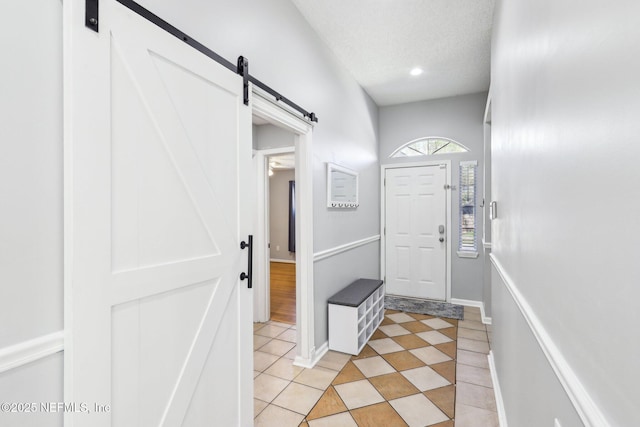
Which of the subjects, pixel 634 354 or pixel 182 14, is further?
pixel 182 14

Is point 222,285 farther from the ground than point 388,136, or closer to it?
closer to it

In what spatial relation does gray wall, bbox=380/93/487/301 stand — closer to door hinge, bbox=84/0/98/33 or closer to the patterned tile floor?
the patterned tile floor

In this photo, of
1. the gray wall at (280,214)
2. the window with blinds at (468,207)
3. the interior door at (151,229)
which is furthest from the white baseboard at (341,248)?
the gray wall at (280,214)

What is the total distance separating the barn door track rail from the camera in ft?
3.45

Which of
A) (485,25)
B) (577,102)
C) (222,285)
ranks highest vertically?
(485,25)

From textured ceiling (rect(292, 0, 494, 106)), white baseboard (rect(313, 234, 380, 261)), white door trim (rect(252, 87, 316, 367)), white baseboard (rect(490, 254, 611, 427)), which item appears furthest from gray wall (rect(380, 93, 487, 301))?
white baseboard (rect(490, 254, 611, 427))

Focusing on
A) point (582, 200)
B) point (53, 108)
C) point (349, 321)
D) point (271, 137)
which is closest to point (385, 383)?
point (349, 321)

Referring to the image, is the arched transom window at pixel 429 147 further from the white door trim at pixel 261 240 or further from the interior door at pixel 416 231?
the white door trim at pixel 261 240

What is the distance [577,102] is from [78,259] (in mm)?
1471

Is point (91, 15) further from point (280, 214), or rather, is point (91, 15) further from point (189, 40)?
point (280, 214)

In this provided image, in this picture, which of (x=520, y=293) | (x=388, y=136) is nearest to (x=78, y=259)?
(x=520, y=293)

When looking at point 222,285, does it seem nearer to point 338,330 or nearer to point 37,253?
point 37,253

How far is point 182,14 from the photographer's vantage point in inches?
56.8

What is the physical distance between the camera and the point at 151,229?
127 cm
